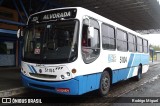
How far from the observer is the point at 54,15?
7.54 metres

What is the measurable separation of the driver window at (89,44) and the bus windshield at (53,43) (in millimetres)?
326

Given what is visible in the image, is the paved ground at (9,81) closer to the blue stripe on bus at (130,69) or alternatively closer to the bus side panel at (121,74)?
the bus side panel at (121,74)

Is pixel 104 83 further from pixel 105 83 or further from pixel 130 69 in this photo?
pixel 130 69

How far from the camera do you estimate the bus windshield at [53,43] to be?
22.5 ft

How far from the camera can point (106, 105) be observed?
729cm

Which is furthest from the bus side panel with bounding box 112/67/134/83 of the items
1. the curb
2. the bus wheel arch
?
the curb

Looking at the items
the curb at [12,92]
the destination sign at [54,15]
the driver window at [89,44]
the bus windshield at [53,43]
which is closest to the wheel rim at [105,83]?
the driver window at [89,44]

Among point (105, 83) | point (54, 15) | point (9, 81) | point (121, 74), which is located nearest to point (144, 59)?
point (121, 74)

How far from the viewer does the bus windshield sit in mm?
6857

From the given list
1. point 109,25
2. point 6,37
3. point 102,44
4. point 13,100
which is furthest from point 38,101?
point 6,37

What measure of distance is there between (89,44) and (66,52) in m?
0.93

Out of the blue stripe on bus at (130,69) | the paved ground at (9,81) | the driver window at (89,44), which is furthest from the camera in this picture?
the blue stripe on bus at (130,69)

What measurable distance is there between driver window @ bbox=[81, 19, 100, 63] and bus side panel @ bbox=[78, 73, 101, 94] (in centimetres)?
52

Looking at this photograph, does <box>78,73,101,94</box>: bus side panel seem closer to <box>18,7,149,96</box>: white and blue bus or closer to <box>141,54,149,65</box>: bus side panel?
<box>18,7,149,96</box>: white and blue bus
